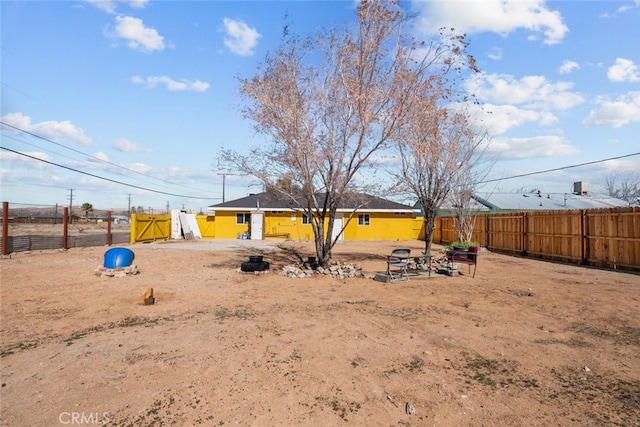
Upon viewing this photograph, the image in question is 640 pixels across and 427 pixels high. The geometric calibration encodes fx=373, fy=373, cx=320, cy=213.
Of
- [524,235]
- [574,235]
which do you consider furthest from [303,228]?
[574,235]

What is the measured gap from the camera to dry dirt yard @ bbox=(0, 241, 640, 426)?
337 centimetres

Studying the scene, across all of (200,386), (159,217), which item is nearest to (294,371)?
(200,386)

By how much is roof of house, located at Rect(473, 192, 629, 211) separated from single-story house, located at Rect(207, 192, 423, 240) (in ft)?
27.3

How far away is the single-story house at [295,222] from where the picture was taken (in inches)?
1206

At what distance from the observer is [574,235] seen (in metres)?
15.0

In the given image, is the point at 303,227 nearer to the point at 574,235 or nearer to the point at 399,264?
the point at 574,235

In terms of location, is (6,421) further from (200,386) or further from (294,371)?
(294,371)

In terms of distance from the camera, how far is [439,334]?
555cm

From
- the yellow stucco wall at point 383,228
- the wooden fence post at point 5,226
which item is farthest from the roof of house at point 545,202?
the wooden fence post at point 5,226

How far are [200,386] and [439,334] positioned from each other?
11.4 feet

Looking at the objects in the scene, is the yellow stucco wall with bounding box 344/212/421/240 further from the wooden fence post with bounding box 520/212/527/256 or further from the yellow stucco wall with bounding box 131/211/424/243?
the wooden fence post with bounding box 520/212/527/256

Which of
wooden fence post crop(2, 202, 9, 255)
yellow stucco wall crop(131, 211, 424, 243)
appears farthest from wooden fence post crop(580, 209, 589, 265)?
wooden fence post crop(2, 202, 9, 255)

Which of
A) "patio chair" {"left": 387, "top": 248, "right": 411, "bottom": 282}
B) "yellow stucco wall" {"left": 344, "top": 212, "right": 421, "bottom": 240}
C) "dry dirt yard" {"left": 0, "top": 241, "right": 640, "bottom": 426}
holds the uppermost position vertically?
"yellow stucco wall" {"left": 344, "top": 212, "right": 421, "bottom": 240}

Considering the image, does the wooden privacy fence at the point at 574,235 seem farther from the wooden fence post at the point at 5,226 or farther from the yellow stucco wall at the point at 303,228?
the wooden fence post at the point at 5,226
